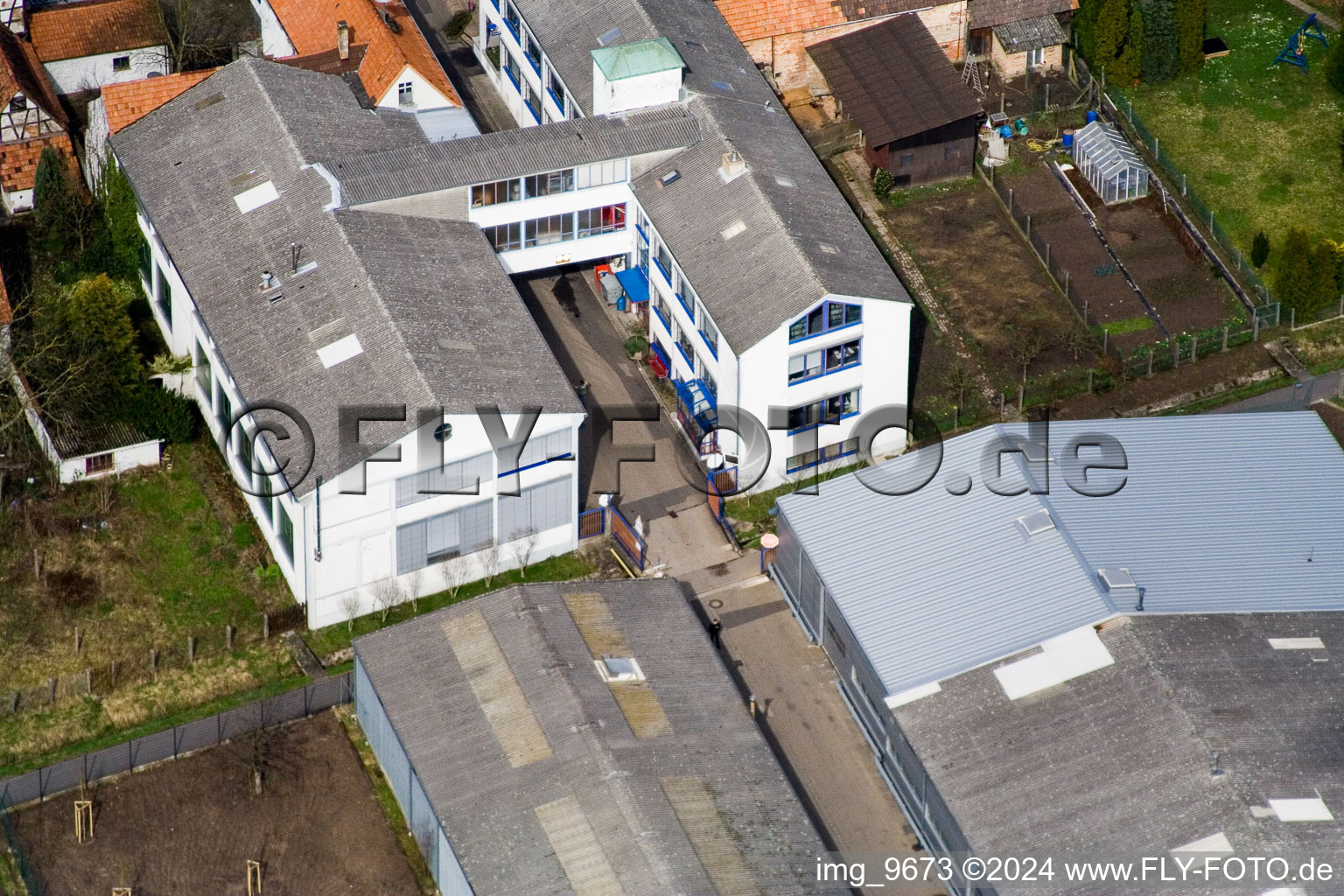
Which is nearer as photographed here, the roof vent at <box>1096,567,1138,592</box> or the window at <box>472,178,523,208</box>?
the roof vent at <box>1096,567,1138,592</box>

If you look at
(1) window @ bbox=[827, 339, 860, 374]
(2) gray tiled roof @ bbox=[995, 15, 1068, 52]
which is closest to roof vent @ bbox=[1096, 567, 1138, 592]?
(1) window @ bbox=[827, 339, 860, 374]

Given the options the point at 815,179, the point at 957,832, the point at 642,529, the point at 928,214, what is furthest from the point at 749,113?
the point at 957,832

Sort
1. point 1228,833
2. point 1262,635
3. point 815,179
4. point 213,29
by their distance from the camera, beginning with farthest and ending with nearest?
point 213,29, point 815,179, point 1262,635, point 1228,833

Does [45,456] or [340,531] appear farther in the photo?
[45,456]

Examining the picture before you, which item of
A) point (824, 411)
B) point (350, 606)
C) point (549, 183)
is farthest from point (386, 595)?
point (549, 183)

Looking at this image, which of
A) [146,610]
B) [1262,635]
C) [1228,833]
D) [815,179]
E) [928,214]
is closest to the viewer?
[1228,833]

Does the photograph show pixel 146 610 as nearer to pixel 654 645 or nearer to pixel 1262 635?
pixel 654 645

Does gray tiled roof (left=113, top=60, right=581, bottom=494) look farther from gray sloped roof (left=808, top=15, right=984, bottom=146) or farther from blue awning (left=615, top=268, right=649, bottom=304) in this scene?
gray sloped roof (left=808, top=15, right=984, bottom=146)

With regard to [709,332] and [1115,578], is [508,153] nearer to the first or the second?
[709,332]
